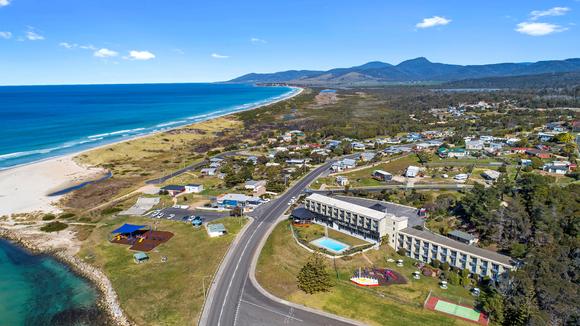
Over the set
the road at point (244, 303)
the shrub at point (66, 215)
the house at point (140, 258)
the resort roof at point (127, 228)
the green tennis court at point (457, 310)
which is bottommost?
the green tennis court at point (457, 310)

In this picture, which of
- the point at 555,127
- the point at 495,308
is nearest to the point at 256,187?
the point at 495,308

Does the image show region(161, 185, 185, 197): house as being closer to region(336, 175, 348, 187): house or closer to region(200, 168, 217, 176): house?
region(200, 168, 217, 176): house

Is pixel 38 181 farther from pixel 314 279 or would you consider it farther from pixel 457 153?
pixel 457 153

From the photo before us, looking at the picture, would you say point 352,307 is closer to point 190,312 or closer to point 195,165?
point 190,312

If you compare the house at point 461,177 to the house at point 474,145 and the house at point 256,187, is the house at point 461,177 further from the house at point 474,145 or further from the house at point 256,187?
the house at point 256,187

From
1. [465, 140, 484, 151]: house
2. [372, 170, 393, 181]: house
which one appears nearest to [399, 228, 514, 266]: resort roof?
[372, 170, 393, 181]: house

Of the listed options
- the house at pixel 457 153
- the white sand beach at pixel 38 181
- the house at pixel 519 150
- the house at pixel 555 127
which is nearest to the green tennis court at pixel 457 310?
the house at pixel 457 153
